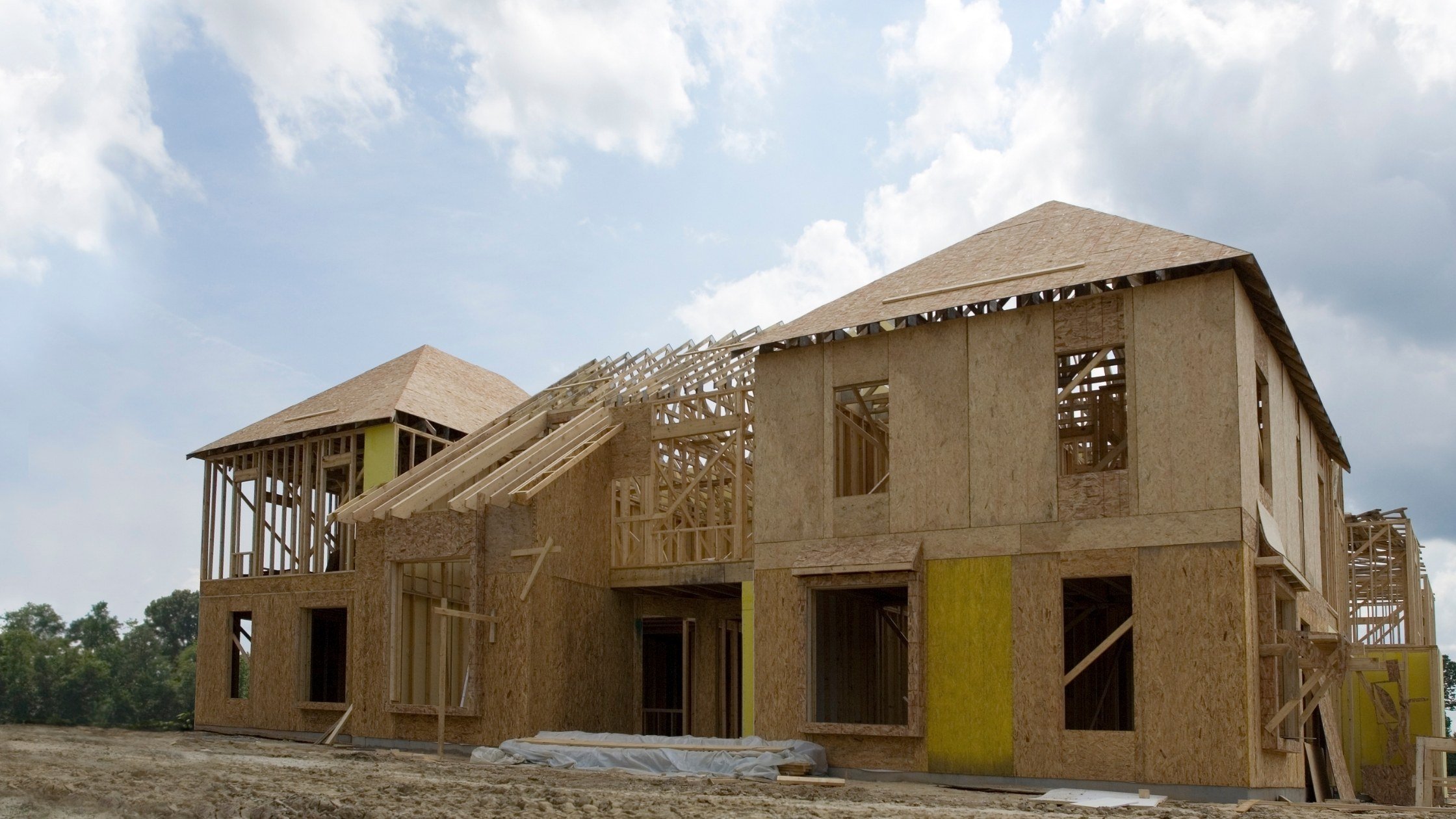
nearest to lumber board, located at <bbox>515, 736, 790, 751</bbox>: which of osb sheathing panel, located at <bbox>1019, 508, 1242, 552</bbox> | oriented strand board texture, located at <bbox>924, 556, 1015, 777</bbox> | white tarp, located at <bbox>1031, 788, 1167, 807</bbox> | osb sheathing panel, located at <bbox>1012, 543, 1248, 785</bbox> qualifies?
oriented strand board texture, located at <bbox>924, 556, 1015, 777</bbox>

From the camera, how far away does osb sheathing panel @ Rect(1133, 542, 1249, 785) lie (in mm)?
13836

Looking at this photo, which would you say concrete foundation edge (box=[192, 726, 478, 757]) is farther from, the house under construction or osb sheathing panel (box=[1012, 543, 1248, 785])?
osb sheathing panel (box=[1012, 543, 1248, 785])

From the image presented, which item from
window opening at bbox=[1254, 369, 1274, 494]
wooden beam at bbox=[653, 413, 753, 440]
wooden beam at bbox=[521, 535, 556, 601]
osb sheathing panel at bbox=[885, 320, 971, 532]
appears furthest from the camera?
wooden beam at bbox=[653, 413, 753, 440]

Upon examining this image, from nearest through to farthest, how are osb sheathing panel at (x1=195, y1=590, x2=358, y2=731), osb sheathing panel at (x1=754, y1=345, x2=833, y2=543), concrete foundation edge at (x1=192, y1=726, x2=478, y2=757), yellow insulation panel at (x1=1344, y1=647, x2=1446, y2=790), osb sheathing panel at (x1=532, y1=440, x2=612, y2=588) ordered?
osb sheathing panel at (x1=754, y1=345, x2=833, y2=543), concrete foundation edge at (x1=192, y1=726, x2=478, y2=757), osb sheathing panel at (x1=532, y1=440, x2=612, y2=588), yellow insulation panel at (x1=1344, y1=647, x2=1446, y2=790), osb sheathing panel at (x1=195, y1=590, x2=358, y2=731)

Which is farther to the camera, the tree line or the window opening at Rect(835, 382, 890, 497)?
the tree line

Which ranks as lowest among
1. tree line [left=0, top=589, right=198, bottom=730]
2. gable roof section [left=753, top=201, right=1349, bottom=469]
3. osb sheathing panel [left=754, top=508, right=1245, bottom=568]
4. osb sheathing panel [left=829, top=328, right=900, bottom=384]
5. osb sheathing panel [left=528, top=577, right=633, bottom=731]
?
tree line [left=0, top=589, right=198, bottom=730]

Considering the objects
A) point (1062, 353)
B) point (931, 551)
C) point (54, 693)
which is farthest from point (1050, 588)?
point (54, 693)

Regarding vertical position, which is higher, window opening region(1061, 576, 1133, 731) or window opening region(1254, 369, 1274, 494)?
window opening region(1254, 369, 1274, 494)

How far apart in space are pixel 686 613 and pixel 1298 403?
1037cm

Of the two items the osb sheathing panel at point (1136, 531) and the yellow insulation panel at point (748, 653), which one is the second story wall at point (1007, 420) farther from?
the yellow insulation panel at point (748, 653)

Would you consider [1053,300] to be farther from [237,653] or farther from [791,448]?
[237,653]

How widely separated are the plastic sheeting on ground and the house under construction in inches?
25.1

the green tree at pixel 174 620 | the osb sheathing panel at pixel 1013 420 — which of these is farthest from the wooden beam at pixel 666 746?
the green tree at pixel 174 620

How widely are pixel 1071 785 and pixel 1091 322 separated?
214 inches
